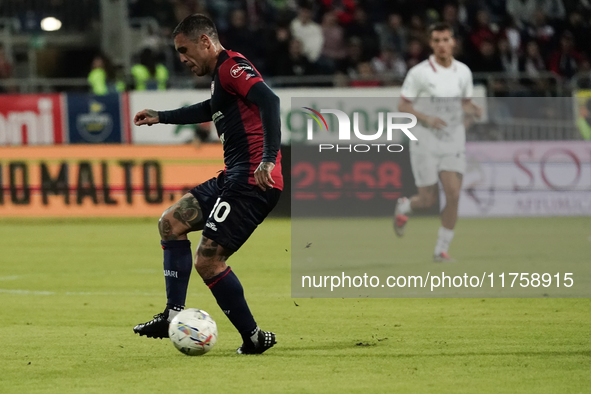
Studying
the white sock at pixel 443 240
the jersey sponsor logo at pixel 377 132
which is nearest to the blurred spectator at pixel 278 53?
the jersey sponsor logo at pixel 377 132

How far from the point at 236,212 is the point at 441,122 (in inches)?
200

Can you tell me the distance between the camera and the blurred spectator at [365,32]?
20.8 metres

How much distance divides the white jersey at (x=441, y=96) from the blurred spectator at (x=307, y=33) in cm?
1012

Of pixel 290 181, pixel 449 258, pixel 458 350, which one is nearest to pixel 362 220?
pixel 449 258

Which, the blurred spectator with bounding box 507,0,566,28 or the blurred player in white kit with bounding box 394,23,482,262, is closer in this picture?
the blurred player in white kit with bounding box 394,23,482,262

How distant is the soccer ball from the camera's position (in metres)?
6.04

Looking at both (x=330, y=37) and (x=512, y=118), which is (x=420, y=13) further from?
(x=512, y=118)

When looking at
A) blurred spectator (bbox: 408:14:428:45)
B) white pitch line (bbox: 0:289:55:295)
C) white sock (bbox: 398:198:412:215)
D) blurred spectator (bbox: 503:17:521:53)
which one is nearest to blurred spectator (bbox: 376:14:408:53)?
blurred spectator (bbox: 408:14:428:45)

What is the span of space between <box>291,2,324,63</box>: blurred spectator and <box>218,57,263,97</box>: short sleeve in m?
14.9

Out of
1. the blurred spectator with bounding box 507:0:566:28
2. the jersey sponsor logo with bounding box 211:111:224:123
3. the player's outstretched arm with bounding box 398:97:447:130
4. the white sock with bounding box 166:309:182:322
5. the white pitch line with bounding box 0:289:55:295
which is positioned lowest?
the white pitch line with bounding box 0:289:55:295

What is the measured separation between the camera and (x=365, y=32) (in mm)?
21297

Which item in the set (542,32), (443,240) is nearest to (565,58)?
(542,32)

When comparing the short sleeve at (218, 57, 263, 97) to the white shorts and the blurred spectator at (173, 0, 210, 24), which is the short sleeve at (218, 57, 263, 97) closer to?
the white shorts

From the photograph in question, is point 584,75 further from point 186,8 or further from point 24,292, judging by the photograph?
point 24,292
